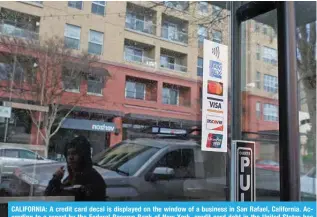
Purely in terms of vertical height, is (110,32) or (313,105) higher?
(110,32)

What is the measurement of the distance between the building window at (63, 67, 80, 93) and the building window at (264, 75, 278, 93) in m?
1.16

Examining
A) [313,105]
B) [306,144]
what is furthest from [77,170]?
[313,105]

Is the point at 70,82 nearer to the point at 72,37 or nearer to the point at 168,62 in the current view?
the point at 72,37

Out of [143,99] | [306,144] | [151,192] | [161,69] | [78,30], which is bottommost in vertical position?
[151,192]

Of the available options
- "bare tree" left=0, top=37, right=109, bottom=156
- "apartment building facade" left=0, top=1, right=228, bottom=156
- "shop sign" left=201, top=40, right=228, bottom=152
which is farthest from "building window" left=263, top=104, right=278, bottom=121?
"bare tree" left=0, top=37, right=109, bottom=156

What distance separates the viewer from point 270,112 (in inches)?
82.3

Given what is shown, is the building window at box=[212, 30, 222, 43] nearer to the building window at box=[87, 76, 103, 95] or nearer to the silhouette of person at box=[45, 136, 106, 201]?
the building window at box=[87, 76, 103, 95]

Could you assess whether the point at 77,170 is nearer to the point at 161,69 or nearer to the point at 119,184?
the point at 119,184

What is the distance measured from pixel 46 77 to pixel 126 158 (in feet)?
1.63

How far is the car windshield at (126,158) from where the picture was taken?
1541 mm

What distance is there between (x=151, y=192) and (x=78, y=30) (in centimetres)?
80

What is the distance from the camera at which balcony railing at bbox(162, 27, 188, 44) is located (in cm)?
181

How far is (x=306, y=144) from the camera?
2.18 meters

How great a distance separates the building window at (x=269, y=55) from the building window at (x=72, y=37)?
1146 mm
